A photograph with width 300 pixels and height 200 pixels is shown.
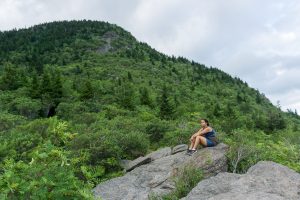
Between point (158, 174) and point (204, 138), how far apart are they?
2.11m

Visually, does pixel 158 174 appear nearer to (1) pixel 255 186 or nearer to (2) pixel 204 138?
(2) pixel 204 138

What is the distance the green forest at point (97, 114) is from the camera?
7.94 metres

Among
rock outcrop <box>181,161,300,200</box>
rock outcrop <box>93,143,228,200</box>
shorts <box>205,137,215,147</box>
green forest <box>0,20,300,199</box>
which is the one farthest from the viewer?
shorts <box>205,137,215,147</box>

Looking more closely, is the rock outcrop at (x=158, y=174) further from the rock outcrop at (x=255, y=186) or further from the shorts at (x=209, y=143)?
the rock outcrop at (x=255, y=186)

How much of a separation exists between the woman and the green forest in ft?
2.54

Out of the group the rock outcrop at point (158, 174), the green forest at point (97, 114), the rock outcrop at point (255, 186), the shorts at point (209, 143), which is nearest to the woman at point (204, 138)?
the shorts at point (209, 143)

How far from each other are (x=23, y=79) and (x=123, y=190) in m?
52.0

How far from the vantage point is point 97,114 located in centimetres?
3819

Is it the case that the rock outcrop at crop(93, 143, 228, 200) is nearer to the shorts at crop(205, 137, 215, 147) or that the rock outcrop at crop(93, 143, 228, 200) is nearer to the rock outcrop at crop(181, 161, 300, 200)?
the shorts at crop(205, 137, 215, 147)

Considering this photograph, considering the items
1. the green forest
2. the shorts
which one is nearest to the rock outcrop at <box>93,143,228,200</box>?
the shorts

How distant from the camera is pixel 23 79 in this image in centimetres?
6334

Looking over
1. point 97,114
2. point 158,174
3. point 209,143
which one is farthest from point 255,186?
point 97,114

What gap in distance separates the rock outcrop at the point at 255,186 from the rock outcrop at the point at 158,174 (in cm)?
216

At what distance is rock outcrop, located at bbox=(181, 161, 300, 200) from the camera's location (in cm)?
1016
